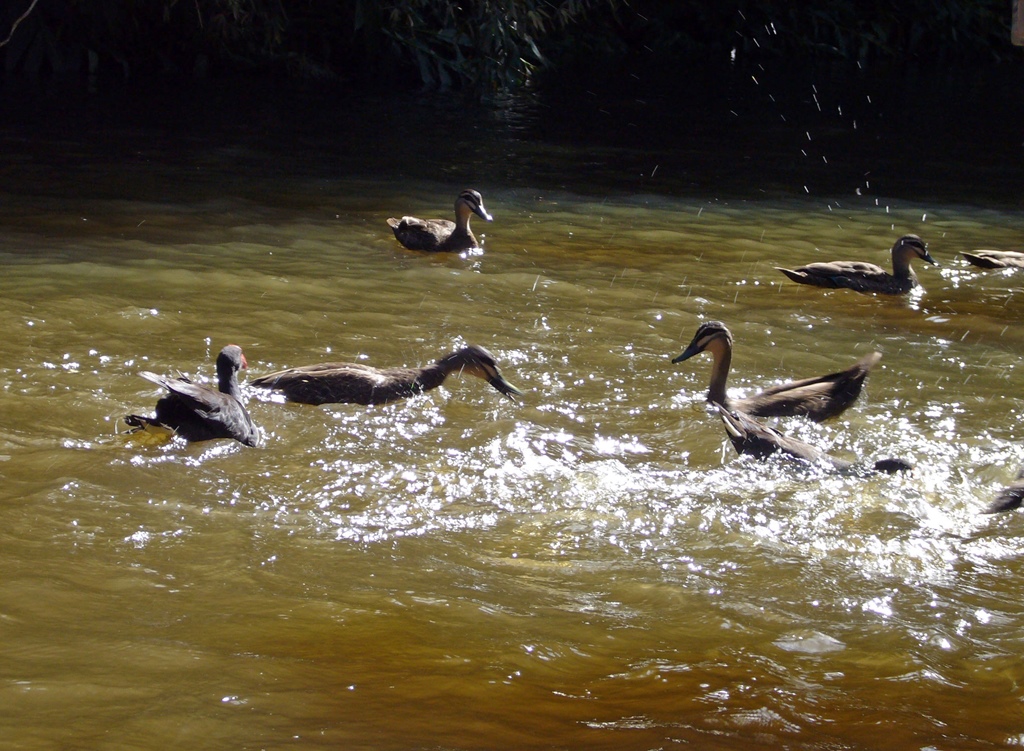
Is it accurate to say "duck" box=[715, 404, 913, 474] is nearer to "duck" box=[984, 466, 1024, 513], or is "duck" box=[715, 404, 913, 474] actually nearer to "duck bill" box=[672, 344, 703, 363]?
"duck" box=[984, 466, 1024, 513]

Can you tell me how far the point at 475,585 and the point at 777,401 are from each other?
282 centimetres

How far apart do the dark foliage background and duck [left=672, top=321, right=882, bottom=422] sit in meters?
7.48

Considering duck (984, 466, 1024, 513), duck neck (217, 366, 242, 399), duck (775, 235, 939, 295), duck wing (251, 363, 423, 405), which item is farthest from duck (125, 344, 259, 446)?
duck (775, 235, 939, 295)

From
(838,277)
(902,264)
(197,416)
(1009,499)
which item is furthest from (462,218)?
(1009,499)

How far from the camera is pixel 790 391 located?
656 centimetres

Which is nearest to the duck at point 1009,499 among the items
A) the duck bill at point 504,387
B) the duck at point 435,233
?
the duck bill at point 504,387

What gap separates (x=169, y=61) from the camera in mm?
22250

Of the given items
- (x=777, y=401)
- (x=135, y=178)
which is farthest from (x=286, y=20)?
(x=777, y=401)

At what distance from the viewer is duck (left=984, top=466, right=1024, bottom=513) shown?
514 cm

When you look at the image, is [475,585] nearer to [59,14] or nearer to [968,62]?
[59,14]

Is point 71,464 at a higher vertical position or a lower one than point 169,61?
lower

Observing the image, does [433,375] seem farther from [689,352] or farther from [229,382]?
[689,352]

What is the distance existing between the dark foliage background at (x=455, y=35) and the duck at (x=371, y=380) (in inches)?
253

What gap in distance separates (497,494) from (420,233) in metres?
5.06
